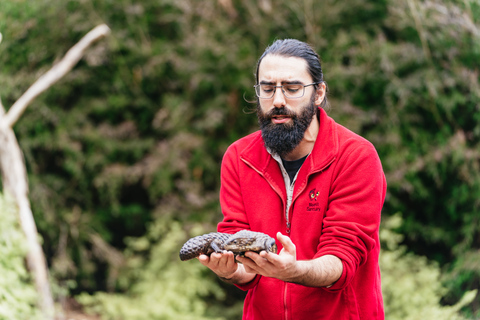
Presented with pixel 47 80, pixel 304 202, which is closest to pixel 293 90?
pixel 304 202

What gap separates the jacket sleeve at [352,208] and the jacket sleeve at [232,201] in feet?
1.12

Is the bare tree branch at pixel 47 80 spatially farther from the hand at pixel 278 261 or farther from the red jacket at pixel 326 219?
the hand at pixel 278 261

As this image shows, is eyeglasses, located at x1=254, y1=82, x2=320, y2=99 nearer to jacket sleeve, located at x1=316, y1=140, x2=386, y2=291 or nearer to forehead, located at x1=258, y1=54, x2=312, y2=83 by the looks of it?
forehead, located at x1=258, y1=54, x2=312, y2=83

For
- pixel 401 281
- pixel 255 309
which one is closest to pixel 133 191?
pixel 401 281

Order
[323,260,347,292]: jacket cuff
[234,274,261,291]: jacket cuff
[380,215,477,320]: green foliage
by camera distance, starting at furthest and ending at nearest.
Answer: [380,215,477,320]: green foliage < [234,274,261,291]: jacket cuff < [323,260,347,292]: jacket cuff

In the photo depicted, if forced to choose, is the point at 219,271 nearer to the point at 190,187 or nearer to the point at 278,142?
the point at 278,142

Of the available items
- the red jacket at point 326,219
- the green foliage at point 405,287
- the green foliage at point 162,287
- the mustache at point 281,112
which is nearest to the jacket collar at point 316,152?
the red jacket at point 326,219

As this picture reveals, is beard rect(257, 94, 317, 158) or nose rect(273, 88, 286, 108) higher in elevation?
nose rect(273, 88, 286, 108)

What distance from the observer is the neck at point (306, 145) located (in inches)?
76.4

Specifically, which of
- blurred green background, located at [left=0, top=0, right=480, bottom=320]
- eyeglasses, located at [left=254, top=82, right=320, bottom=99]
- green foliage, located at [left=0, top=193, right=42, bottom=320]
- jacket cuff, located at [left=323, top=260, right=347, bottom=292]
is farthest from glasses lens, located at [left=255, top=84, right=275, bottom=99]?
blurred green background, located at [left=0, top=0, right=480, bottom=320]

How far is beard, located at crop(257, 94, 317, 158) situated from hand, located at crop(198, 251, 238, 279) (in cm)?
45

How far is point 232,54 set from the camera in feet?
18.2

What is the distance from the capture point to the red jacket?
1716mm

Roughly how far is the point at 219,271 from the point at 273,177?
41 cm
